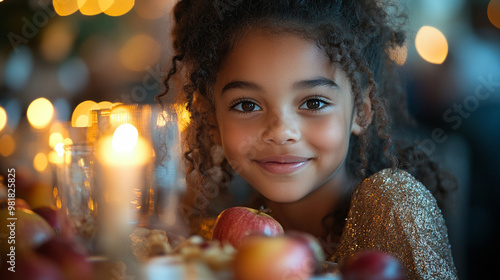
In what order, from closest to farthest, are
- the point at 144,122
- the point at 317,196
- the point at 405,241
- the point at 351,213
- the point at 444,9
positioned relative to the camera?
the point at 405,241, the point at 351,213, the point at 317,196, the point at 144,122, the point at 444,9

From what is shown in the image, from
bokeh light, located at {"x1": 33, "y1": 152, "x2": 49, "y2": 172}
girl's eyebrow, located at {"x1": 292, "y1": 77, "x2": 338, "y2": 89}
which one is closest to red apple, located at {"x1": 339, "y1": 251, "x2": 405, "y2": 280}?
girl's eyebrow, located at {"x1": 292, "y1": 77, "x2": 338, "y2": 89}

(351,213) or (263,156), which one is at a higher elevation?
(263,156)

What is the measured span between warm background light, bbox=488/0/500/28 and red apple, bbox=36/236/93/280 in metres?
1.83

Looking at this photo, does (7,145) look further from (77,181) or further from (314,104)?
(314,104)

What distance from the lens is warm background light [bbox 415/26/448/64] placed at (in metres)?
2.02

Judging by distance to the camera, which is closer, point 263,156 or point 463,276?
point 263,156

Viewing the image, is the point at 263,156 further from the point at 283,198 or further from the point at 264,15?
the point at 264,15

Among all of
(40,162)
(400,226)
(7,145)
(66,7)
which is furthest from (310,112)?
(66,7)

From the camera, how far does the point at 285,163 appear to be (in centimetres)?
111

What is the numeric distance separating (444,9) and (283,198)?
1460 millimetres

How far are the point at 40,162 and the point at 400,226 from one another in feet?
5.80

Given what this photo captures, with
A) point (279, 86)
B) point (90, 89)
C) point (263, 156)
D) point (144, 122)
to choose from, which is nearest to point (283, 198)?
point (263, 156)

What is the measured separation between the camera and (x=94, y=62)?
352 centimetres

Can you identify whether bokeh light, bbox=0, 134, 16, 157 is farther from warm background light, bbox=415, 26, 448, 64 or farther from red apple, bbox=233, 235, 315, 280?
red apple, bbox=233, 235, 315, 280
